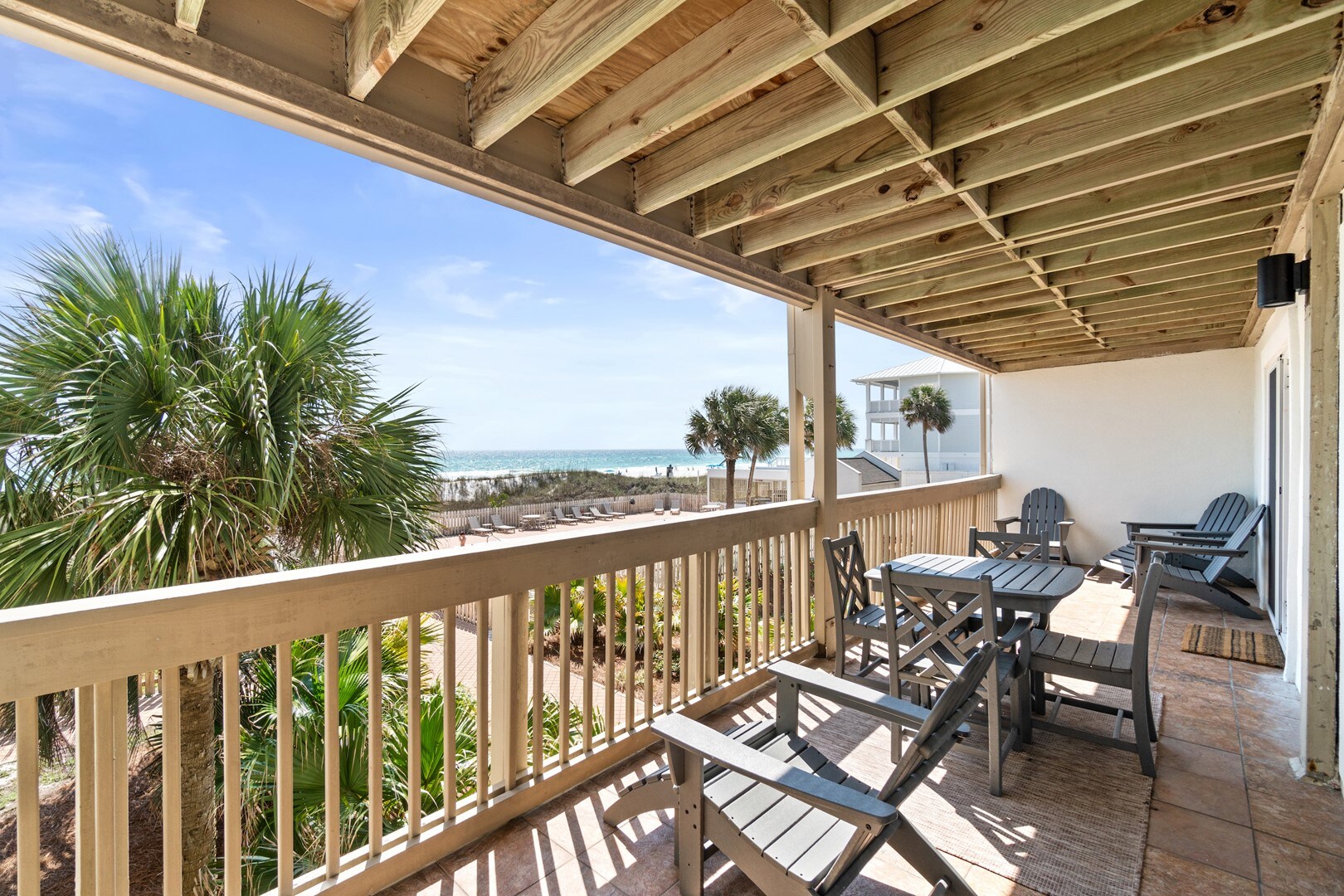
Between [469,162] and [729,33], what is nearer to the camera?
[729,33]

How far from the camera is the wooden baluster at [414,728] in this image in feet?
6.37

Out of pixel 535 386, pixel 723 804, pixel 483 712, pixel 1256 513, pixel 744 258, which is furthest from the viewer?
pixel 535 386

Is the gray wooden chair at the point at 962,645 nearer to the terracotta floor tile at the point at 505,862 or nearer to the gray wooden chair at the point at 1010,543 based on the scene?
the gray wooden chair at the point at 1010,543

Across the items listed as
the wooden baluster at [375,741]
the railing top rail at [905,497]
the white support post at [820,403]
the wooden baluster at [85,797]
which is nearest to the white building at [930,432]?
the railing top rail at [905,497]

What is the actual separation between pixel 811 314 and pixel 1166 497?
17.5 feet

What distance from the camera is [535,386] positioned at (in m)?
47.3

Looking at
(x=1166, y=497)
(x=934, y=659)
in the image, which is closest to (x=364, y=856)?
→ (x=934, y=659)

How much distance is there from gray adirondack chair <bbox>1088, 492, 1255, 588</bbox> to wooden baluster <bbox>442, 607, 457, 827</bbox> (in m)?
5.93

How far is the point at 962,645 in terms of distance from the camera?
2561mm

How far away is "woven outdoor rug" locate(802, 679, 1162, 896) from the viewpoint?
194 centimetres

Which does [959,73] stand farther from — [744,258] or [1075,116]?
[744,258]

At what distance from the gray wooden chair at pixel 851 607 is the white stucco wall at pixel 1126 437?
16.4 ft

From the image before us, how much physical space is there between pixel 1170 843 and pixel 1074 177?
8.34 ft

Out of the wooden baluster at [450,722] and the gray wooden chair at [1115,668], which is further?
the gray wooden chair at [1115,668]
